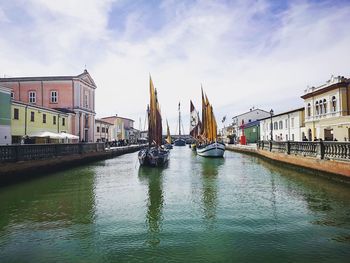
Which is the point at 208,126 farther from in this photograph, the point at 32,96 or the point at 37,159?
the point at 32,96

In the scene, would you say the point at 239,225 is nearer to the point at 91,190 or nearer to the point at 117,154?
the point at 91,190

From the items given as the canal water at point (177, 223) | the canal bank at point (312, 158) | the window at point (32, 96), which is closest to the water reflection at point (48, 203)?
the canal water at point (177, 223)

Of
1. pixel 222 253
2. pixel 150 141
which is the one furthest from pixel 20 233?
pixel 150 141

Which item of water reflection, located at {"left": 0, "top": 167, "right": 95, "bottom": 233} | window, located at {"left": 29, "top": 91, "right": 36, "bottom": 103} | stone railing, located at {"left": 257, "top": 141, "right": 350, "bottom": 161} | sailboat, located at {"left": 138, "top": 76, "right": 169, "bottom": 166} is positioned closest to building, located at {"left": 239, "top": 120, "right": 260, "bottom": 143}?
stone railing, located at {"left": 257, "top": 141, "right": 350, "bottom": 161}

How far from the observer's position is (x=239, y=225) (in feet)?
35.4

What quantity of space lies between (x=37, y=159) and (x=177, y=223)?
17214mm

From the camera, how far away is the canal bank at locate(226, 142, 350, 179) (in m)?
18.2

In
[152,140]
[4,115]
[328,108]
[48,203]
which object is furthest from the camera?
[328,108]

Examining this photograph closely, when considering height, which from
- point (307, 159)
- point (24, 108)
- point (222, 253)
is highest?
point (24, 108)

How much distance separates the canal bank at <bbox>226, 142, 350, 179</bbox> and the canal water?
39.5 inches

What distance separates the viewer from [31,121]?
39281 mm

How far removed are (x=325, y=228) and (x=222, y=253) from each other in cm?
430

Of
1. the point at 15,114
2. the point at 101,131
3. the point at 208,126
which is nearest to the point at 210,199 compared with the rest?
the point at 15,114

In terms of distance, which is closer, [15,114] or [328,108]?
[15,114]
